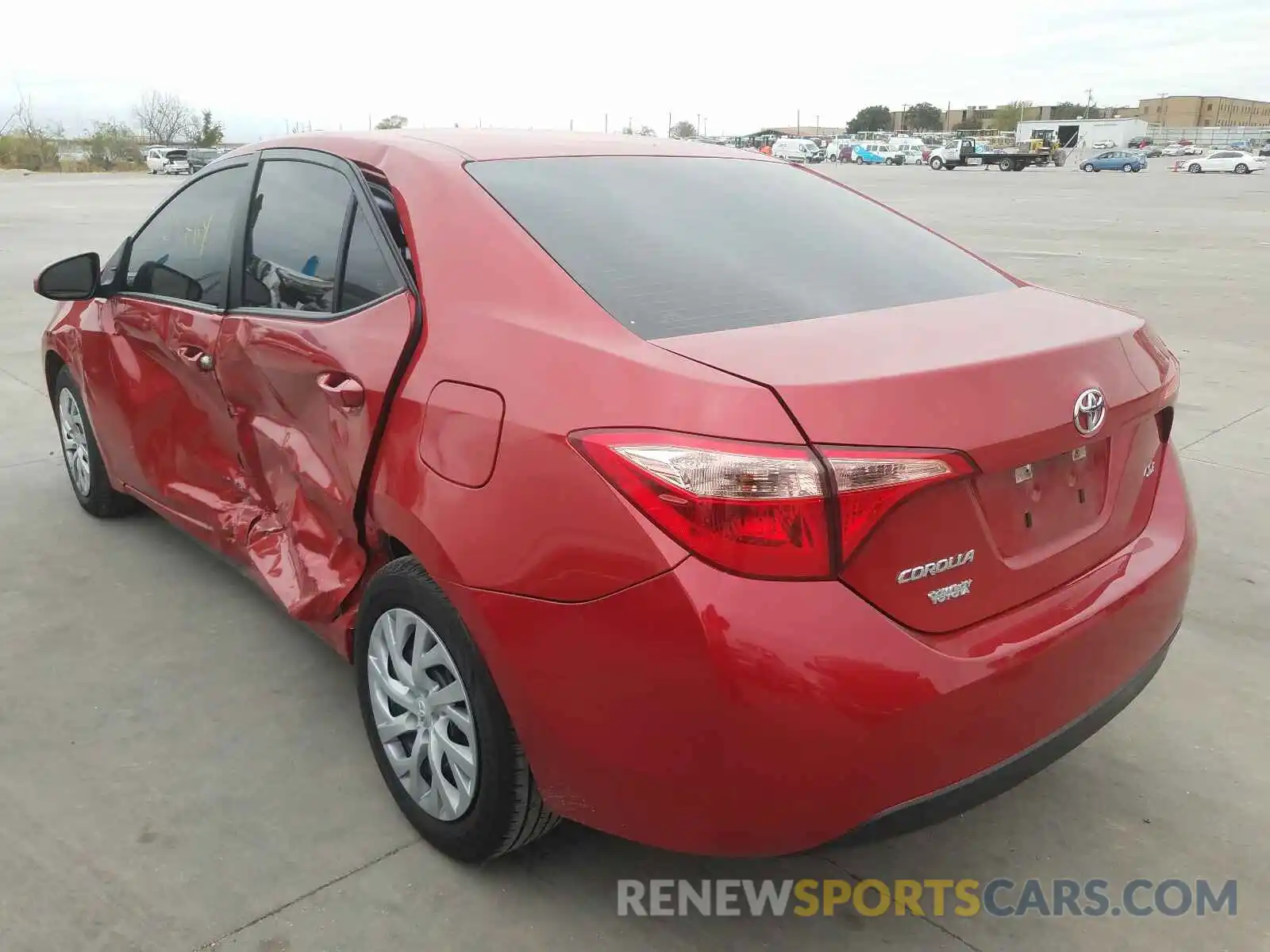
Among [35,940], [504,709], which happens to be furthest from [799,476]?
[35,940]

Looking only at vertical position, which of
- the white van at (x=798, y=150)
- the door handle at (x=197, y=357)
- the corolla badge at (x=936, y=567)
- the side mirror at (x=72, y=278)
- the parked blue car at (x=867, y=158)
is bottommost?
the parked blue car at (x=867, y=158)

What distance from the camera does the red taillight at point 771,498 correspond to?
5.83 ft

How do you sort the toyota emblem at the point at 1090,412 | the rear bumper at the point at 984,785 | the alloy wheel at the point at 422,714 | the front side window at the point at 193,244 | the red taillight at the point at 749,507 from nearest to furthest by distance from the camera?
the red taillight at the point at 749,507, the rear bumper at the point at 984,785, the toyota emblem at the point at 1090,412, the alloy wheel at the point at 422,714, the front side window at the point at 193,244

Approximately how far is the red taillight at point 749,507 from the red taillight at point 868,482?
34mm

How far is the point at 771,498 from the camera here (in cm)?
177

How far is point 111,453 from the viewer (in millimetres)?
4238

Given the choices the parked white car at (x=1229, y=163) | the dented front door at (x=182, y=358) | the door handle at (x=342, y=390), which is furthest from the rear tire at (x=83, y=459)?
the parked white car at (x=1229, y=163)

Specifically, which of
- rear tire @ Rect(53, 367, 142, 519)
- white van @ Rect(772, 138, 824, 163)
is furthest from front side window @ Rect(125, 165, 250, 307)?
white van @ Rect(772, 138, 824, 163)

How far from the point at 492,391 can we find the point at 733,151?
5.33 feet

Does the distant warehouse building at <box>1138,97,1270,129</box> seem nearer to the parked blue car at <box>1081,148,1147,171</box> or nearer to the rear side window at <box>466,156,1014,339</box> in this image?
the parked blue car at <box>1081,148,1147,171</box>

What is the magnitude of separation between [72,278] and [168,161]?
5603cm

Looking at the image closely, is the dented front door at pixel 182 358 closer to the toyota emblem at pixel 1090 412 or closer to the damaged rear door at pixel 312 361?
the damaged rear door at pixel 312 361

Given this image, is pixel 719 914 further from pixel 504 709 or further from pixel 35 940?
pixel 35 940

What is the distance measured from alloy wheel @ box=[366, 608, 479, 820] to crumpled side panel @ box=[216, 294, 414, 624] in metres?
0.28
